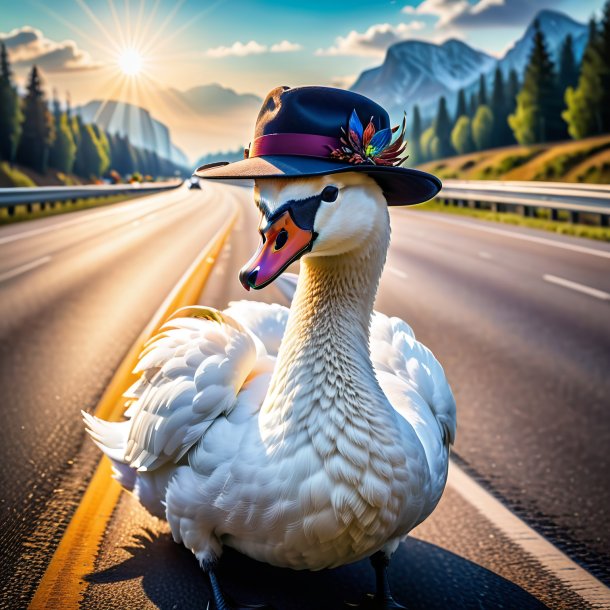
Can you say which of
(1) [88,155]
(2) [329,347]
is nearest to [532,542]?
(2) [329,347]

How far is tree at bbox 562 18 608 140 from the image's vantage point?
239ft

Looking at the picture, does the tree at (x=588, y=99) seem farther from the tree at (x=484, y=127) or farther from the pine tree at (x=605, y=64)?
the tree at (x=484, y=127)

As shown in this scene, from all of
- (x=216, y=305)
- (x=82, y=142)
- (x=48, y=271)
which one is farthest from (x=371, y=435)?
(x=82, y=142)

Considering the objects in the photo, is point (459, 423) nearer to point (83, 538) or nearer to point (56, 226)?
point (83, 538)

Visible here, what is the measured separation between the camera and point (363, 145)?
2.34 metres

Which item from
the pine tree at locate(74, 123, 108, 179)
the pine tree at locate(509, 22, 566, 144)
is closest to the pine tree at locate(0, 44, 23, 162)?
the pine tree at locate(74, 123, 108, 179)

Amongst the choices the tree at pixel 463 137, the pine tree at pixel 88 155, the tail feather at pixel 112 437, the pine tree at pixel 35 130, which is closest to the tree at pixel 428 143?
the tree at pixel 463 137

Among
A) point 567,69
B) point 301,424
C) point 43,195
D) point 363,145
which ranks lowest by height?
point 43,195

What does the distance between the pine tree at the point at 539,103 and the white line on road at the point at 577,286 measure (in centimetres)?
7439

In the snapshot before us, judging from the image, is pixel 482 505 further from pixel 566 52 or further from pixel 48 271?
pixel 566 52

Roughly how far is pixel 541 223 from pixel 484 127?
86231 mm

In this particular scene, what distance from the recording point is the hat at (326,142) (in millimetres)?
2297

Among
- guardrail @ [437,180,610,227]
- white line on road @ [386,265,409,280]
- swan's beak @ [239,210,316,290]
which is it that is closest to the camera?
swan's beak @ [239,210,316,290]

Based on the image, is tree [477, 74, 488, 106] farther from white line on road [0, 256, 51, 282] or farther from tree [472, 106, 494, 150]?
white line on road [0, 256, 51, 282]
